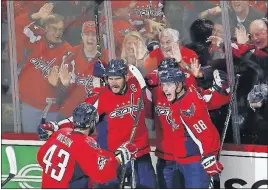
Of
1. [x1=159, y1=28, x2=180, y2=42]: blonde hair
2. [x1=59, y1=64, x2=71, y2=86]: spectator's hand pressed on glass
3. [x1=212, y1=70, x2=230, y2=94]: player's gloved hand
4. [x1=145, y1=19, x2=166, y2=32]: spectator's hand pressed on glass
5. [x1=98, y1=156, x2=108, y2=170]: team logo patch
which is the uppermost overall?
[x1=145, y1=19, x2=166, y2=32]: spectator's hand pressed on glass

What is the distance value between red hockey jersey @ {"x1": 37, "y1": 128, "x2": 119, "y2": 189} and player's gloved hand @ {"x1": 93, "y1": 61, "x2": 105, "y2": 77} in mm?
976

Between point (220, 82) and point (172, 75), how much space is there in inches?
19.2

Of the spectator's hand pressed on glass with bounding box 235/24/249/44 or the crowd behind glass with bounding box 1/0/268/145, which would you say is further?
the crowd behind glass with bounding box 1/0/268/145

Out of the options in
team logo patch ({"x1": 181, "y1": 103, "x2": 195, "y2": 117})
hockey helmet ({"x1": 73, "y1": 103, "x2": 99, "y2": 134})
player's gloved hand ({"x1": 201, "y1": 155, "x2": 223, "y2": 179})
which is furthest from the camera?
team logo patch ({"x1": 181, "y1": 103, "x2": 195, "y2": 117})

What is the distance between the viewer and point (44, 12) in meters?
6.60

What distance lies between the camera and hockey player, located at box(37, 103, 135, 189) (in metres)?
5.05

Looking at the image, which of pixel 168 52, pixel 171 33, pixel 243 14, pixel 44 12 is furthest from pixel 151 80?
pixel 44 12

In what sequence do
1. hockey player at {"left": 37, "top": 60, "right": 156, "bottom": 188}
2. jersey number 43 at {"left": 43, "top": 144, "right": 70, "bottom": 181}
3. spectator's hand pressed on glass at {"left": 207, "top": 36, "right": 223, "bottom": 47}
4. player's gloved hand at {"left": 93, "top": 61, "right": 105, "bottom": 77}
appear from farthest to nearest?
spectator's hand pressed on glass at {"left": 207, "top": 36, "right": 223, "bottom": 47}
player's gloved hand at {"left": 93, "top": 61, "right": 105, "bottom": 77}
hockey player at {"left": 37, "top": 60, "right": 156, "bottom": 188}
jersey number 43 at {"left": 43, "top": 144, "right": 70, "bottom": 181}

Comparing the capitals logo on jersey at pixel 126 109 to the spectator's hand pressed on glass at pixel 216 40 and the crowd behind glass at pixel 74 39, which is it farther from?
the spectator's hand pressed on glass at pixel 216 40

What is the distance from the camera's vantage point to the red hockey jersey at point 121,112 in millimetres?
5906

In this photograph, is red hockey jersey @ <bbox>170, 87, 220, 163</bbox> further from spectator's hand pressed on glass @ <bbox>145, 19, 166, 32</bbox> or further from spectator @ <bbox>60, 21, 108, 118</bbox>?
spectator @ <bbox>60, 21, 108, 118</bbox>

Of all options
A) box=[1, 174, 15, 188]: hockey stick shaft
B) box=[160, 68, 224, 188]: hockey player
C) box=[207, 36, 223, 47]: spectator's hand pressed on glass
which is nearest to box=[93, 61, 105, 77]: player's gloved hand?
box=[160, 68, 224, 188]: hockey player

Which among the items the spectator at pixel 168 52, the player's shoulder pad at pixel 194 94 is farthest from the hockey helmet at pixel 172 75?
the spectator at pixel 168 52

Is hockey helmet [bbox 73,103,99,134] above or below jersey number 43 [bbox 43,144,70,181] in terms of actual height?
above
